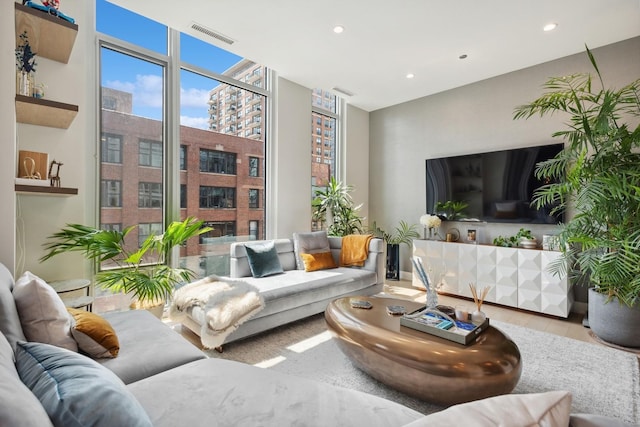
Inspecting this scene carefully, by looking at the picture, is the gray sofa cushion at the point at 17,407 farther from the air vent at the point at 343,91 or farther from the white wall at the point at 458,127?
the air vent at the point at 343,91

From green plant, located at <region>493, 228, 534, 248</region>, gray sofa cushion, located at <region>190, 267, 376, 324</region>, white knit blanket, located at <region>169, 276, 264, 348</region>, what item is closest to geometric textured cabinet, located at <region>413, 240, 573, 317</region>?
green plant, located at <region>493, 228, 534, 248</region>

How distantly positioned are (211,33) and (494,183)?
3808 millimetres

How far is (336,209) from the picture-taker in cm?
479

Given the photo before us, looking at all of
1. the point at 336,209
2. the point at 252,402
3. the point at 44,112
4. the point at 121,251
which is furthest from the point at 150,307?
the point at 336,209

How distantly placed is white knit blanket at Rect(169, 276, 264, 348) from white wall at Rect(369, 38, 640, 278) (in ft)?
10.5

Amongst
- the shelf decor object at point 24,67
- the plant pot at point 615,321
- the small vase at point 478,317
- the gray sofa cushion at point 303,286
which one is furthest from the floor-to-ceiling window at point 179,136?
the plant pot at point 615,321

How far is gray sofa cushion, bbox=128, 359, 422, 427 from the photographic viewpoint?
1028mm

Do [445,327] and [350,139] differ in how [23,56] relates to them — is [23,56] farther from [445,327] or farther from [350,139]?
[350,139]

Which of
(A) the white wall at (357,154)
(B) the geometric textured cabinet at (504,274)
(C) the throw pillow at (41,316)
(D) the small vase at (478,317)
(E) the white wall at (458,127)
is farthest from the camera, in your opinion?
(A) the white wall at (357,154)

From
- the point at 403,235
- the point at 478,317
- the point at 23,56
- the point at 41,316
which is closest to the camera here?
the point at 41,316

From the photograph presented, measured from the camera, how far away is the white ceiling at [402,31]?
2.74 m

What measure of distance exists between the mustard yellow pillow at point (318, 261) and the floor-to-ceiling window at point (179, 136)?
3.04 ft

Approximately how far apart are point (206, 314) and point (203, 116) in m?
2.37

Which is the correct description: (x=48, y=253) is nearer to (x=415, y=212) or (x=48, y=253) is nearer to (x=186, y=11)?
(x=186, y=11)
